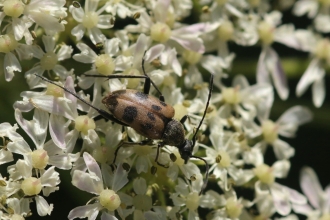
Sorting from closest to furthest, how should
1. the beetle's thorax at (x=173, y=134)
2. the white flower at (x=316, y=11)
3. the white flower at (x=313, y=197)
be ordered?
1. the beetle's thorax at (x=173, y=134)
2. the white flower at (x=313, y=197)
3. the white flower at (x=316, y=11)

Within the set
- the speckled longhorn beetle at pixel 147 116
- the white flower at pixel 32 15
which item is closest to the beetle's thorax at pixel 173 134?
the speckled longhorn beetle at pixel 147 116

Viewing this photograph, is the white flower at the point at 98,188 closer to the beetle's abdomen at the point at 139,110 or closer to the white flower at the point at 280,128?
A: the beetle's abdomen at the point at 139,110

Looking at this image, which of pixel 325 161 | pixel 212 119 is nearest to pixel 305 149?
pixel 325 161

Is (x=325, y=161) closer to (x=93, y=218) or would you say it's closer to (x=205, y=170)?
(x=205, y=170)

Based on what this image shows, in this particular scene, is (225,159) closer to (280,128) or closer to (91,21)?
(280,128)

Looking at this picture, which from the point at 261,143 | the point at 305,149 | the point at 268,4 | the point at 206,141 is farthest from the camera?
the point at 305,149

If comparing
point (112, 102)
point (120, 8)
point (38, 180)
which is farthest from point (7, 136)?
point (120, 8)

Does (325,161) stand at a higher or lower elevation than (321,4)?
lower
